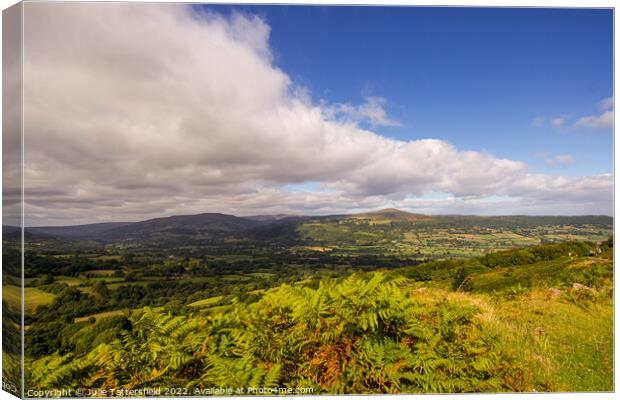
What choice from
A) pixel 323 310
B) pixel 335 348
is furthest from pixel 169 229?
pixel 335 348

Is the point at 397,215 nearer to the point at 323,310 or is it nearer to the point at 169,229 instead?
the point at 323,310

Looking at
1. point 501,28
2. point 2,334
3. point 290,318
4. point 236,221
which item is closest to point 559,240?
point 501,28

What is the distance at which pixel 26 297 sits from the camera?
3.90 metres

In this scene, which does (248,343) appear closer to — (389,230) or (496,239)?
(389,230)

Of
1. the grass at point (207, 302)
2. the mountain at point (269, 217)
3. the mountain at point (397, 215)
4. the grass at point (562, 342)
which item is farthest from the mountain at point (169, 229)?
the grass at point (562, 342)

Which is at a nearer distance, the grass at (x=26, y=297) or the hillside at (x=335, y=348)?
the hillside at (x=335, y=348)

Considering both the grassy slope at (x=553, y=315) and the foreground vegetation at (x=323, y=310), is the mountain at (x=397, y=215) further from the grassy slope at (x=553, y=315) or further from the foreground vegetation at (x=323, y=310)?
the grassy slope at (x=553, y=315)

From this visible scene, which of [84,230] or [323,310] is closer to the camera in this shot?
[323,310]

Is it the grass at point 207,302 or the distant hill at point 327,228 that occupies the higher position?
the distant hill at point 327,228

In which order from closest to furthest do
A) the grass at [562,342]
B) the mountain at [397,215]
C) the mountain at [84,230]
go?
the grass at [562,342]
the mountain at [84,230]
the mountain at [397,215]

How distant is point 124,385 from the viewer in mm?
3674

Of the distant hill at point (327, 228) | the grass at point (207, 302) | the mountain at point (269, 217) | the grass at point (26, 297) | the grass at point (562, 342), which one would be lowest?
the grass at point (562, 342)

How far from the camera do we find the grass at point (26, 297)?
12.8 ft

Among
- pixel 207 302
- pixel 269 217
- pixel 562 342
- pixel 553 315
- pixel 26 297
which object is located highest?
pixel 269 217
